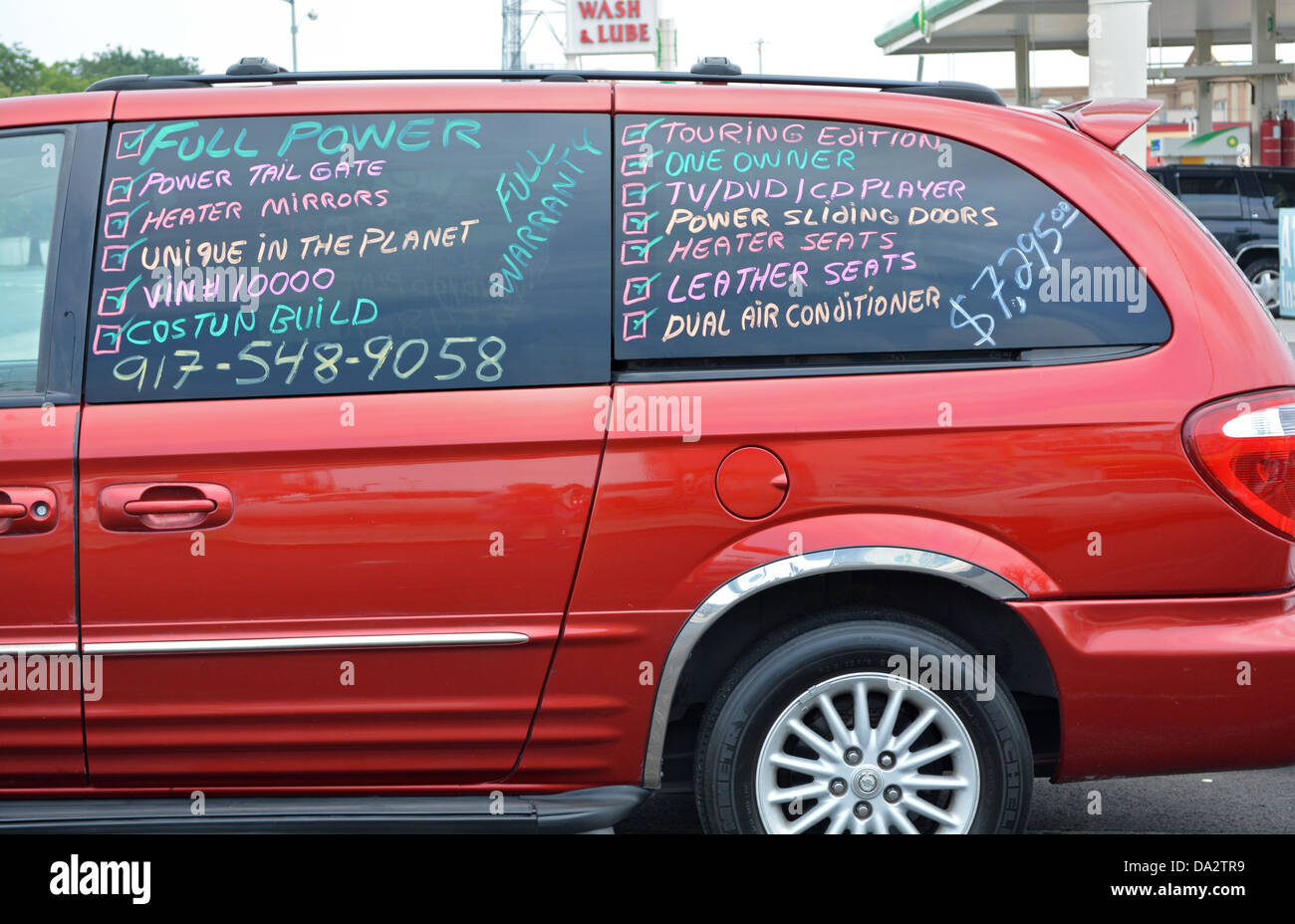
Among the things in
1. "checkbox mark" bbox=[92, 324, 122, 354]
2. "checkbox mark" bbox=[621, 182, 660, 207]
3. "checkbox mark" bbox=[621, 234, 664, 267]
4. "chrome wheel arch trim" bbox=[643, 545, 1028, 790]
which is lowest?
"chrome wheel arch trim" bbox=[643, 545, 1028, 790]

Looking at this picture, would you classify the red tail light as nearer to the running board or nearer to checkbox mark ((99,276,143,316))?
the running board

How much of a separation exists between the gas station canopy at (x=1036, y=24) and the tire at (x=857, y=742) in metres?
23.6

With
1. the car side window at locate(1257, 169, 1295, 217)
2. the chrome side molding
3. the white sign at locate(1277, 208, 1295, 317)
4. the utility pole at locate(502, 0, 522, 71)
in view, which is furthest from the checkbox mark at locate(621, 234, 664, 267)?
the utility pole at locate(502, 0, 522, 71)

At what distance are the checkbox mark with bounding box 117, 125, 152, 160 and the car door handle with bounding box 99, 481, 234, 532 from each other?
0.77m

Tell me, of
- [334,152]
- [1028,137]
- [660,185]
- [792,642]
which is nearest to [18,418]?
[334,152]

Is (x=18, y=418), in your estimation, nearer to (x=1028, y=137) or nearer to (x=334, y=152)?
(x=334, y=152)

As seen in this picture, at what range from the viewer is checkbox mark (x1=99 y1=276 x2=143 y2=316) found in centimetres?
286

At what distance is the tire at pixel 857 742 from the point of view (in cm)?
282

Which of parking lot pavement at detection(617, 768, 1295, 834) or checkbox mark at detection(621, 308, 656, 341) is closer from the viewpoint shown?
checkbox mark at detection(621, 308, 656, 341)

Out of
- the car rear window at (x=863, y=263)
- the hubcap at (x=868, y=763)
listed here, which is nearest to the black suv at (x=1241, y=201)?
the car rear window at (x=863, y=263)

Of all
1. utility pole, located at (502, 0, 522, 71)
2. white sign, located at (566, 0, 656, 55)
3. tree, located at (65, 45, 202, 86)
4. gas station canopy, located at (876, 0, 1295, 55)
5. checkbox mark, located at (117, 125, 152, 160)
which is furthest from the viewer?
→ tree, located at (65, 45, 202, 86)

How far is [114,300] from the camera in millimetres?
2861

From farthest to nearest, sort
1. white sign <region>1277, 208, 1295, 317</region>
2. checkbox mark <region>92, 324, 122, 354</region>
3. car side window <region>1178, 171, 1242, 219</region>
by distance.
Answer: car side window <region>1178, 171, 1242, 219</region>, white sign <region>1277, 208, 1295, 317</region>, checkbox mark <region>92, 324, 122, 354</region>

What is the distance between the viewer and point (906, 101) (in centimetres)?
300
